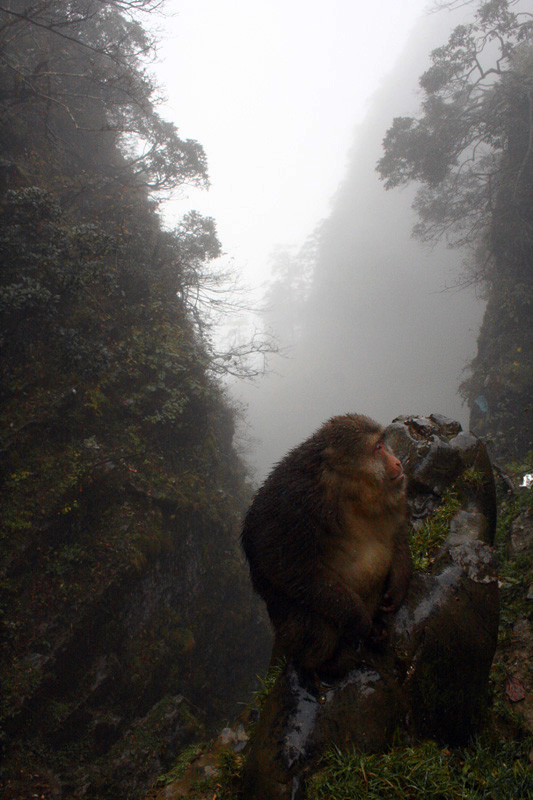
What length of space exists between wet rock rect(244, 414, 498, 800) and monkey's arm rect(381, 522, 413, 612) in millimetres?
130

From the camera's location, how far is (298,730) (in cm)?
217

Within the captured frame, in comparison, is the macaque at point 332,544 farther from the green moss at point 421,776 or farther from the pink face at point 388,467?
the green moss at point 421,776

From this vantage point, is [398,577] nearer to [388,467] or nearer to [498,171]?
[388,467]

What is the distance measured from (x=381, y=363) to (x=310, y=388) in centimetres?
1035

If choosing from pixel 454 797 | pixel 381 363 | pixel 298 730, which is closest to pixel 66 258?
pixel 298 730

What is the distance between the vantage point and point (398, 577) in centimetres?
241

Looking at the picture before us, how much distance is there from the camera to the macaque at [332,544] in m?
2.13

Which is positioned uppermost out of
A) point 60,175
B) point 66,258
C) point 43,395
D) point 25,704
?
point 60,175

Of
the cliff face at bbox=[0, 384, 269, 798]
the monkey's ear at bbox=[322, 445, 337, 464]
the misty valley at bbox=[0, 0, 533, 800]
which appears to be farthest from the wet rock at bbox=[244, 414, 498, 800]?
the cliff face at bbox=[0, 384, 269, 798]

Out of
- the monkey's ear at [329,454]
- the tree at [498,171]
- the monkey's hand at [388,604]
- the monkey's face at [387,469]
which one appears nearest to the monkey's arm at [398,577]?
the monkey's hand at [388,604]

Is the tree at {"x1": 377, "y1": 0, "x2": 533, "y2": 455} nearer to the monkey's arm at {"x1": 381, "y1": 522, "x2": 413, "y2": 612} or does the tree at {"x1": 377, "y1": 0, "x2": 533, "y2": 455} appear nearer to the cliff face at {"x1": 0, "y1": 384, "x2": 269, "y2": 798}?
the cliff face at {"x1": 0, "y1": 384, "x2": 269, "y2": 798}

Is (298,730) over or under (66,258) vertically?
under

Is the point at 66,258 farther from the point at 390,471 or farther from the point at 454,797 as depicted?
the point at 454,797

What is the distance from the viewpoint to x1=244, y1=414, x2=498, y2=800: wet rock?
213 cm
